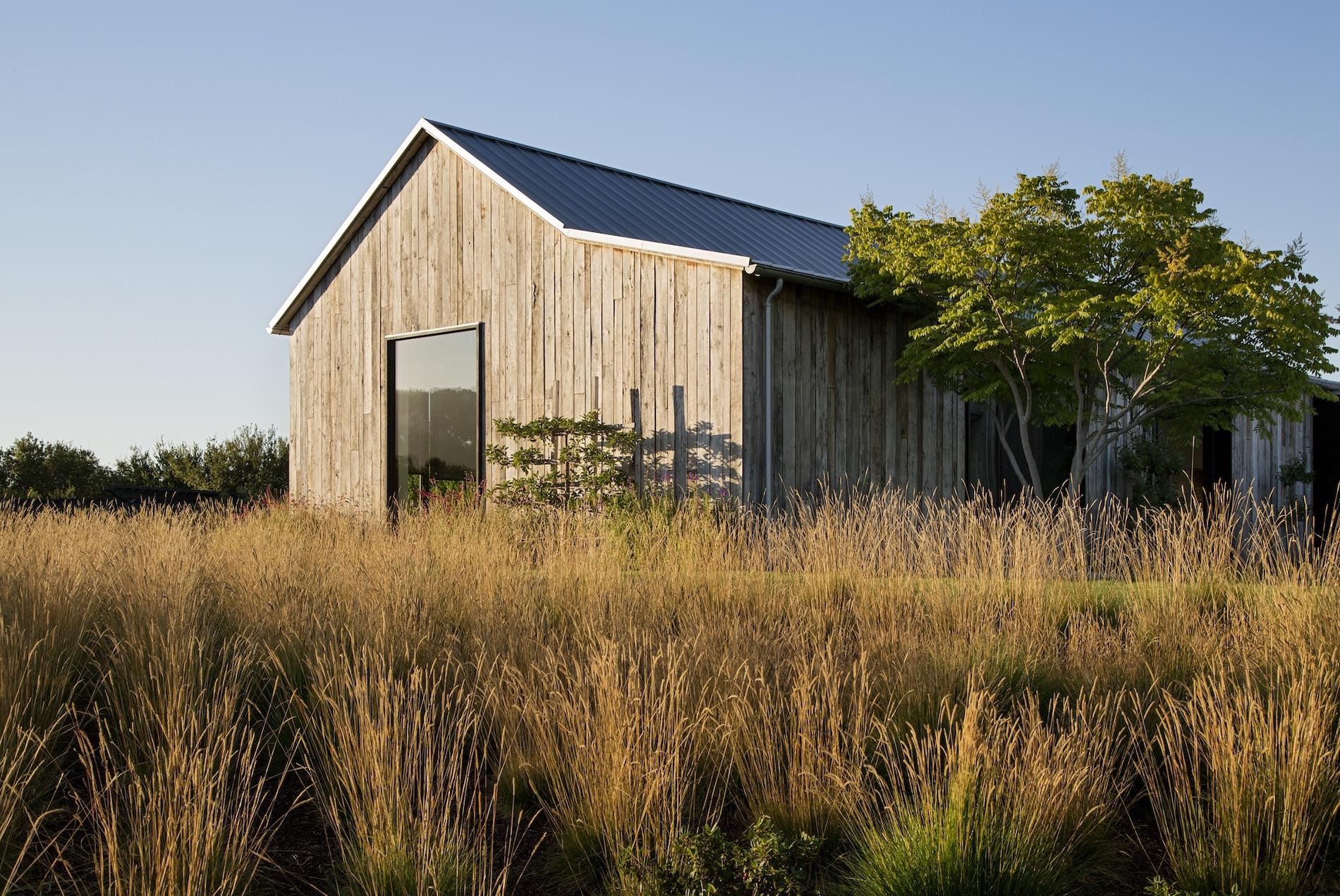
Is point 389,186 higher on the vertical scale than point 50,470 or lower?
higher

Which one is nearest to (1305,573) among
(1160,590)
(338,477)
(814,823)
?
(1160,590)

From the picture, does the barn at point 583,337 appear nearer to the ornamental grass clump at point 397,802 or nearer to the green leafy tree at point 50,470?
the ornamental grass clump at point 397,802

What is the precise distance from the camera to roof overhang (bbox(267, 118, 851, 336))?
11.3 metres

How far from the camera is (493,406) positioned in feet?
45.5

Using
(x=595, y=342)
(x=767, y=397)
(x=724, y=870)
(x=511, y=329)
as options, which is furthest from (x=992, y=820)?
(x=511, y=329)

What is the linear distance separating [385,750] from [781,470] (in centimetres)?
823

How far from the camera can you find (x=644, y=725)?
13.4ft

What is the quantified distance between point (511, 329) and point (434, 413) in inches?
73.0

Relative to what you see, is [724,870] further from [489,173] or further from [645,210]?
[645,210]

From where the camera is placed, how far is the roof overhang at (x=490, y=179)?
11266mm

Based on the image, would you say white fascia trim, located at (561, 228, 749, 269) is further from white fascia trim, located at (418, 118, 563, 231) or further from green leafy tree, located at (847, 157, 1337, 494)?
green leafy tree, located at (847, 157, 1337, 494)

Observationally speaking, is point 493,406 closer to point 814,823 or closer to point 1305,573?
point 1305,573

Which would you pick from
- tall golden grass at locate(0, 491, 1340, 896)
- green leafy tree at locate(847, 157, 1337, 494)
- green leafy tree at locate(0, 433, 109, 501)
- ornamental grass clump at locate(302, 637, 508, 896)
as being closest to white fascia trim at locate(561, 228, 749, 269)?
green leafy tree at locate(847, 157, 1337, 494)

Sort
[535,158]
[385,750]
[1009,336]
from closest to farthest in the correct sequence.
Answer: [385,750] → [1009,336] → [535,158]
